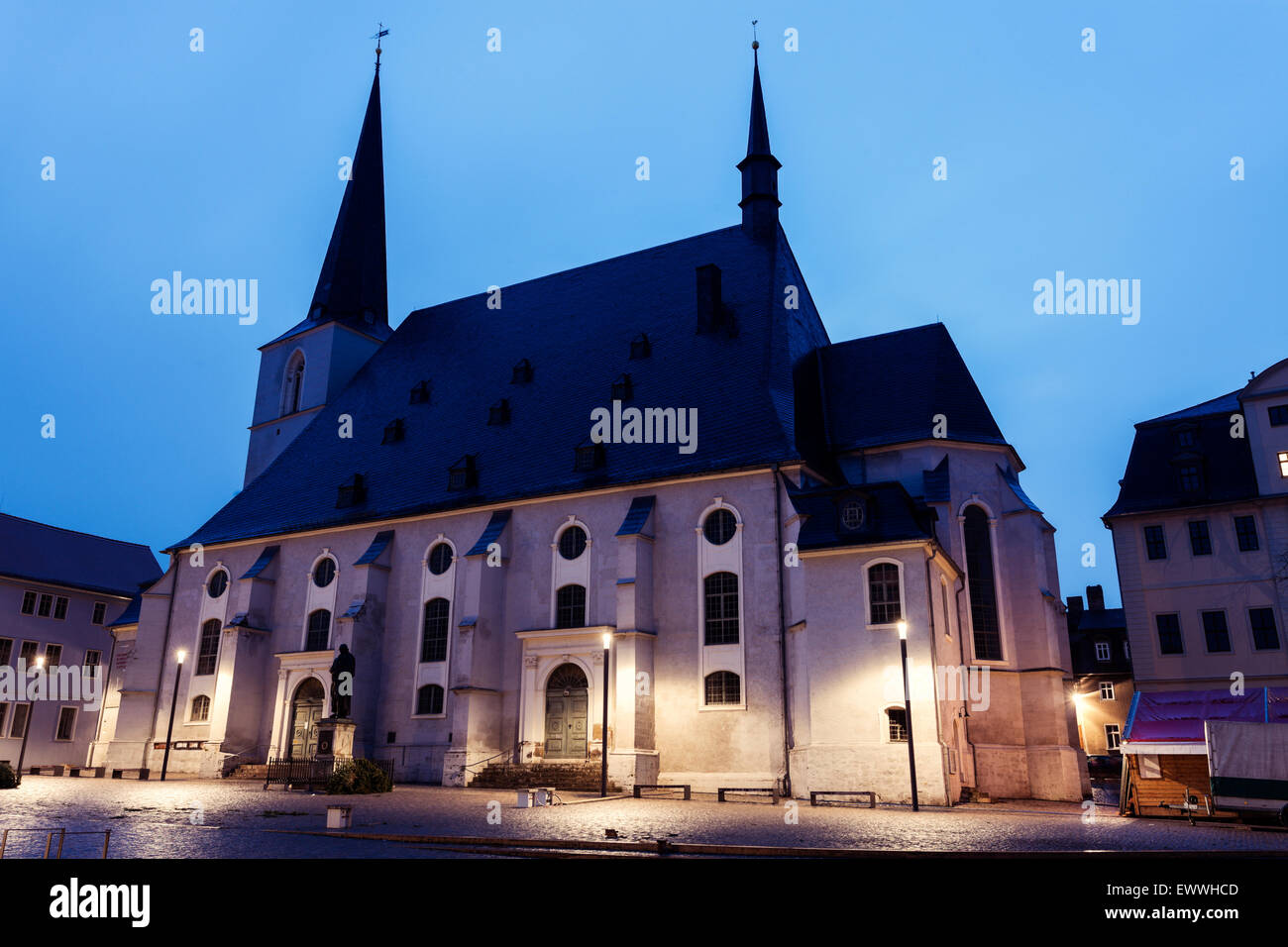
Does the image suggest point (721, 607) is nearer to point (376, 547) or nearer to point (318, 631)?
point (376, 547)

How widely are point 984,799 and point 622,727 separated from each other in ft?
33.7

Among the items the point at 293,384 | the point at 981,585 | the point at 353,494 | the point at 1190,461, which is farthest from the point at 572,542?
the point at 1190,461

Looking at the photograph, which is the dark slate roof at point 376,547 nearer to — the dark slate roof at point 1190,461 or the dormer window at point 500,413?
the dormer window at point 500,413

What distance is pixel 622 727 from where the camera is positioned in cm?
2677

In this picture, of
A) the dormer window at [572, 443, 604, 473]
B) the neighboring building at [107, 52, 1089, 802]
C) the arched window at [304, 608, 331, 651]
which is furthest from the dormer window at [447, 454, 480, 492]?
the arched window at [304, 608, 331, 651]

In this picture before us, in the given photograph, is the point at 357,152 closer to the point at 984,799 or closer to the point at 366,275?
the point at 366,275

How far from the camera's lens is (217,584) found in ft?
126

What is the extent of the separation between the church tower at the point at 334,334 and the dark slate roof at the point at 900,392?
912 inches

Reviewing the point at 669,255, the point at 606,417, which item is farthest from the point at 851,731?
the point at 669,255

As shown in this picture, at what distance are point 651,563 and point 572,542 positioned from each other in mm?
3341

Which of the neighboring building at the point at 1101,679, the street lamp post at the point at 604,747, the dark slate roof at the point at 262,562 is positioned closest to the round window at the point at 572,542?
the street lamp post at the point at 604,747

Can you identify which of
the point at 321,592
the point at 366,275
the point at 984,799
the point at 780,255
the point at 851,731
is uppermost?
the point at 366,275

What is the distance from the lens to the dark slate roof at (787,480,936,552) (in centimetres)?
2484
